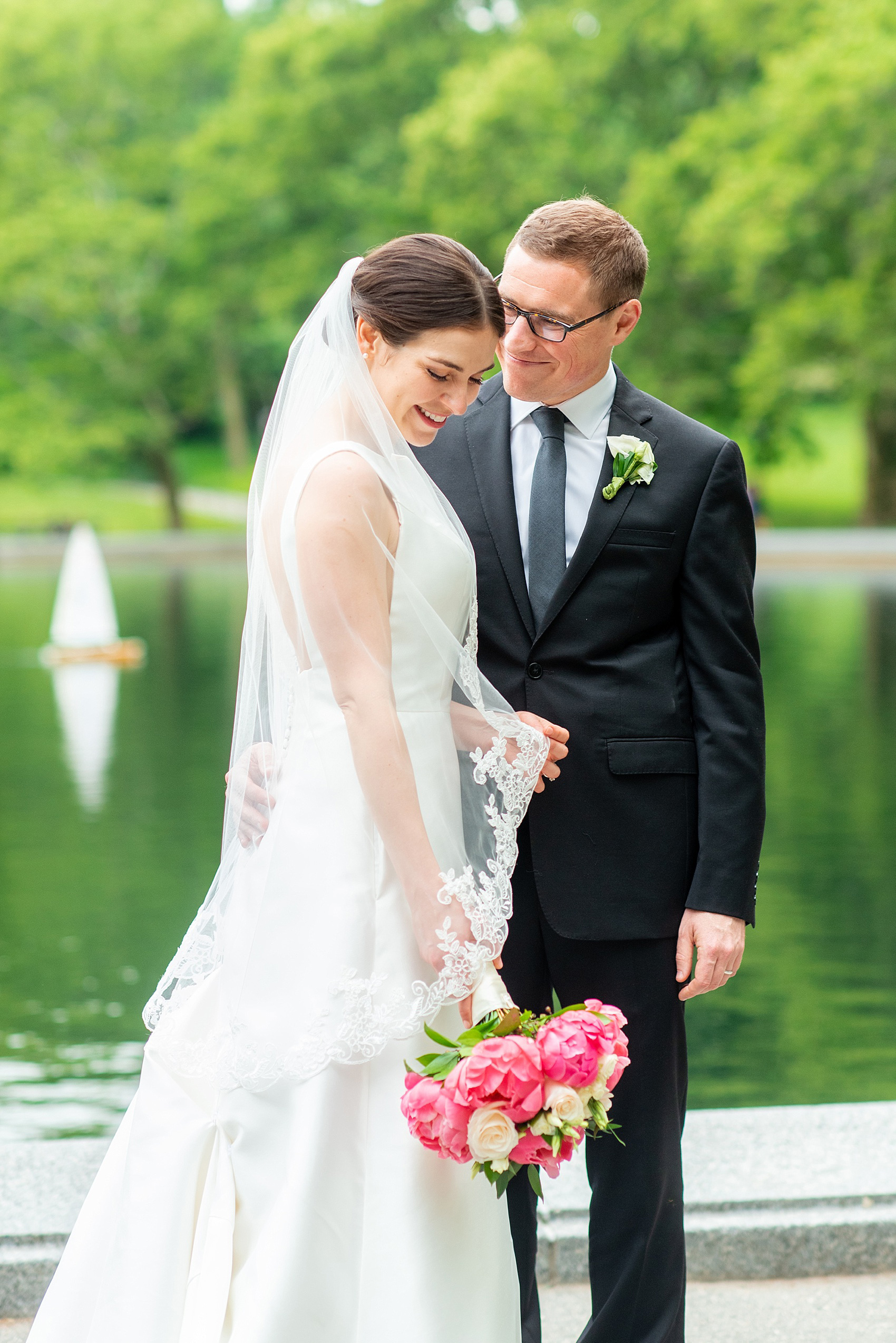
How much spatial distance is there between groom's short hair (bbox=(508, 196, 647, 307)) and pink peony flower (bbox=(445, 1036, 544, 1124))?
4.04ft

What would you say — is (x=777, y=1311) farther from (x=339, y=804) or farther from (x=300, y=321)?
(x=300, y=321)

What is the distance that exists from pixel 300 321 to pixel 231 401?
11.7 ft

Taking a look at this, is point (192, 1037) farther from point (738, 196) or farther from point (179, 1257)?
point (738, 196)

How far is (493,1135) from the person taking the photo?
2.06 m

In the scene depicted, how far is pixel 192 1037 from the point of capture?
2.42 m

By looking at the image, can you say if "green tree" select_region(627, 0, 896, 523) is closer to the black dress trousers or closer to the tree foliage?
the tree foliage

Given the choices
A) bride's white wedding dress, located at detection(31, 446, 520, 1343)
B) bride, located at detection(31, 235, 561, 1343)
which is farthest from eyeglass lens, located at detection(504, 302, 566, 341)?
bride's white wedding dress, located at detection(31, 446, 520, 1343)

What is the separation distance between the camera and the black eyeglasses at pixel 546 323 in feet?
8.08

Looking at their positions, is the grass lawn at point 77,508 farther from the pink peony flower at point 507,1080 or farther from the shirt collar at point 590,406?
the pink peony flower at point 507,1080

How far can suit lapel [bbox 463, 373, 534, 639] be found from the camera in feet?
8.42

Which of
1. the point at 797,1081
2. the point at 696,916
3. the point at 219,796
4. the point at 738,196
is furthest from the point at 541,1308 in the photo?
the point at 738,196

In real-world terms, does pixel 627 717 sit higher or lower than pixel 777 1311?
higher

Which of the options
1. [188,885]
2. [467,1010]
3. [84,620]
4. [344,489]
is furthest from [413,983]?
[84,620]

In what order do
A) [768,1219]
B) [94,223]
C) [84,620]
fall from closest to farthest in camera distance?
Result: [768,1219]
[84,620]
[94,223]
